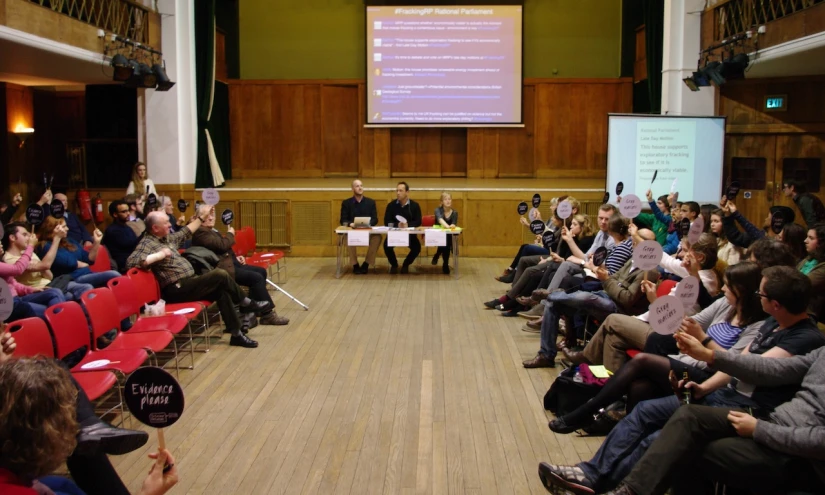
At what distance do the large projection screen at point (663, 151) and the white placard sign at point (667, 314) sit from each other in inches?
271

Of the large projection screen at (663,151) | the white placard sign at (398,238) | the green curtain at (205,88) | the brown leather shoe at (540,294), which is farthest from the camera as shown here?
the green curtain at (205,88)

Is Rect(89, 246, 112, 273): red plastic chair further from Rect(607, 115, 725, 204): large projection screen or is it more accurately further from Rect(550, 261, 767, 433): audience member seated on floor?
Rect(607, 115, 725, 204): large projection screen

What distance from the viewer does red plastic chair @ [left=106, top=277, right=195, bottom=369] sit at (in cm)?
543

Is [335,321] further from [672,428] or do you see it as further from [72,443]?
[72,443]

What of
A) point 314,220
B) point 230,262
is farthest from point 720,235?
point 314,220

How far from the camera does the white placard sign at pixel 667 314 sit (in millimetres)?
3416

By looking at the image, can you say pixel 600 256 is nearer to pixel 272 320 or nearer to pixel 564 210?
pixel 564 210

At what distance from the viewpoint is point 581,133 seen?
46.4 ft

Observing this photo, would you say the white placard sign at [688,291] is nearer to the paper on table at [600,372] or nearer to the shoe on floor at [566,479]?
the shoe on floor at [566,479]

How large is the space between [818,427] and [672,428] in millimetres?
551

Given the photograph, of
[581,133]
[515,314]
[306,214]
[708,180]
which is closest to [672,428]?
[515,314]

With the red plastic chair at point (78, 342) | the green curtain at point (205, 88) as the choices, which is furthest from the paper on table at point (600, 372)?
the green curtain at point (205, 88)

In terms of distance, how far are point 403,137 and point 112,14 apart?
6.01 m

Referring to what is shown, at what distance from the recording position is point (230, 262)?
7.30m
